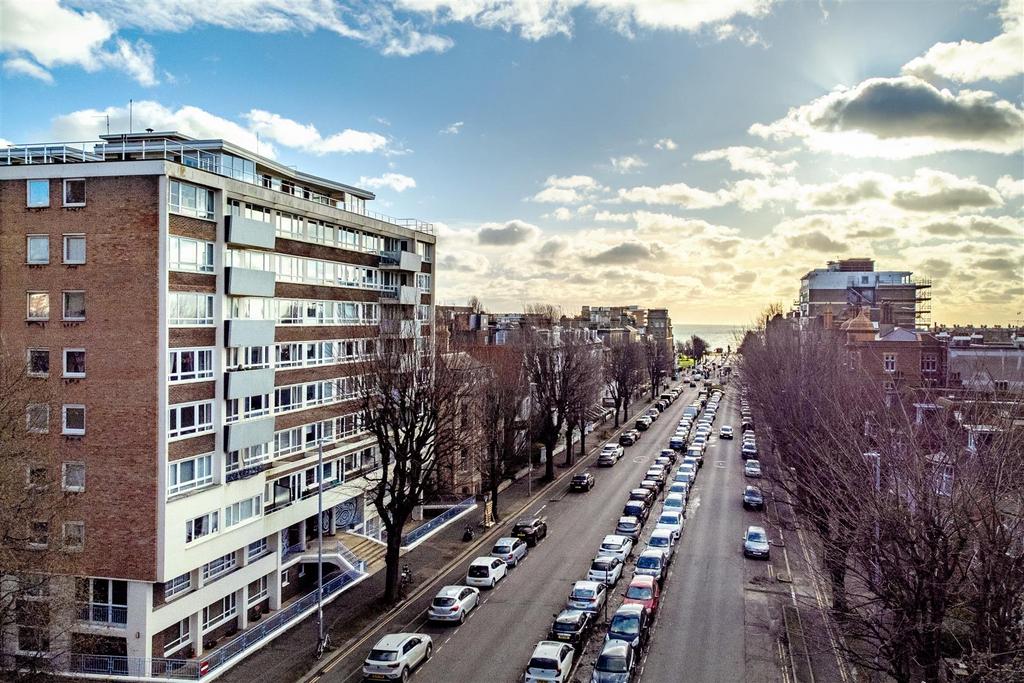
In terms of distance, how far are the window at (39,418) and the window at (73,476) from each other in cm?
160

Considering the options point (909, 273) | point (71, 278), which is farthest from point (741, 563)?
point (909, 273)

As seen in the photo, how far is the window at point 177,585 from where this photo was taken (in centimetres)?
2761

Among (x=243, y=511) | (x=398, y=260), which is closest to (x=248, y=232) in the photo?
(x=243, y=511)

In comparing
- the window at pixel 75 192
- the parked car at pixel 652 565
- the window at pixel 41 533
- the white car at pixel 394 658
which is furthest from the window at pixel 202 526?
the parked car at pixel 652 565

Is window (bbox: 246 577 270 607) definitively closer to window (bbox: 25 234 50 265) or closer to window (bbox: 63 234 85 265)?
window (bbox: 63 234 85 265)

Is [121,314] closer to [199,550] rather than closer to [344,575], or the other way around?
[199,550]

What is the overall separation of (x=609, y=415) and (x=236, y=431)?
7104 centimetres

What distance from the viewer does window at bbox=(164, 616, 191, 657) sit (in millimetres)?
27416

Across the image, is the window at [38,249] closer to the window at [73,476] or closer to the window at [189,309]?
the window at [189,309]

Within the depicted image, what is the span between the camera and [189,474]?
94.9 ft

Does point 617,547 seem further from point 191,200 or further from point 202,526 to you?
point 191,200

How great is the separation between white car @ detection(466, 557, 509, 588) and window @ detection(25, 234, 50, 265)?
2190 cm

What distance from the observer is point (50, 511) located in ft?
82.2

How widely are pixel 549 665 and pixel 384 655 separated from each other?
5654 millimetres
